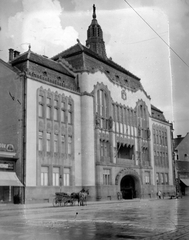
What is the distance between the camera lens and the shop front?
3703 cm

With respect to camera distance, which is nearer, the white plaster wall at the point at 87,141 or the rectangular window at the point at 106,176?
the white plaster wall at the point at 87,141

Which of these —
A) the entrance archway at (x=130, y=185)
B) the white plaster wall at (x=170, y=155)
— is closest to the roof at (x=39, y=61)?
the entrance archway at (x=130, y=185)

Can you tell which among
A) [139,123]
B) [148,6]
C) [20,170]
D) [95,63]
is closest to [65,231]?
[148,6]

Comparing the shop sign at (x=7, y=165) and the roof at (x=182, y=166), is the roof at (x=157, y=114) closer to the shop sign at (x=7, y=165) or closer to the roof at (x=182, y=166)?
the roof at (x=182, y=166)

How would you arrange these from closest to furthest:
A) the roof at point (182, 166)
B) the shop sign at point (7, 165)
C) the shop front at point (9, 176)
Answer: the shop front at point (9, 176)
the shop sign at point (7, 165)
the roof at point (182, 166)

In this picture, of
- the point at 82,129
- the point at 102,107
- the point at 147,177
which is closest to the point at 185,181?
the point at 147,177

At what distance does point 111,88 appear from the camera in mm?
52469

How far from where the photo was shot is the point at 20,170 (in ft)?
127

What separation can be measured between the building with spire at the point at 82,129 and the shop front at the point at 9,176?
2.30 ft

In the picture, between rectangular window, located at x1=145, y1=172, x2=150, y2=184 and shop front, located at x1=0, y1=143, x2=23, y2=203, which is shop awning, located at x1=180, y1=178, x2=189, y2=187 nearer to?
rectangular window, located at x1=145, y1=172, x2=150, y2=184

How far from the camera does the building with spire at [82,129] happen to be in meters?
Result: 40.2

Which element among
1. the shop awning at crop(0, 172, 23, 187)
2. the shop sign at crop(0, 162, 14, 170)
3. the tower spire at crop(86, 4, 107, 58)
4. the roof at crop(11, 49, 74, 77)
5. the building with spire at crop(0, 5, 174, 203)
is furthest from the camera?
the tower spire at crop(86, 4, 107, 58)

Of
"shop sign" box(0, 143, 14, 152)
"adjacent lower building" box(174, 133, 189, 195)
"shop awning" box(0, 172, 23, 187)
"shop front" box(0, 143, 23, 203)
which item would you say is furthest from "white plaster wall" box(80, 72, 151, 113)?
"adjacent lower building" box(174, 133, 189, 195)

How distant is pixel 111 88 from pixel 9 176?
71.3 feet
